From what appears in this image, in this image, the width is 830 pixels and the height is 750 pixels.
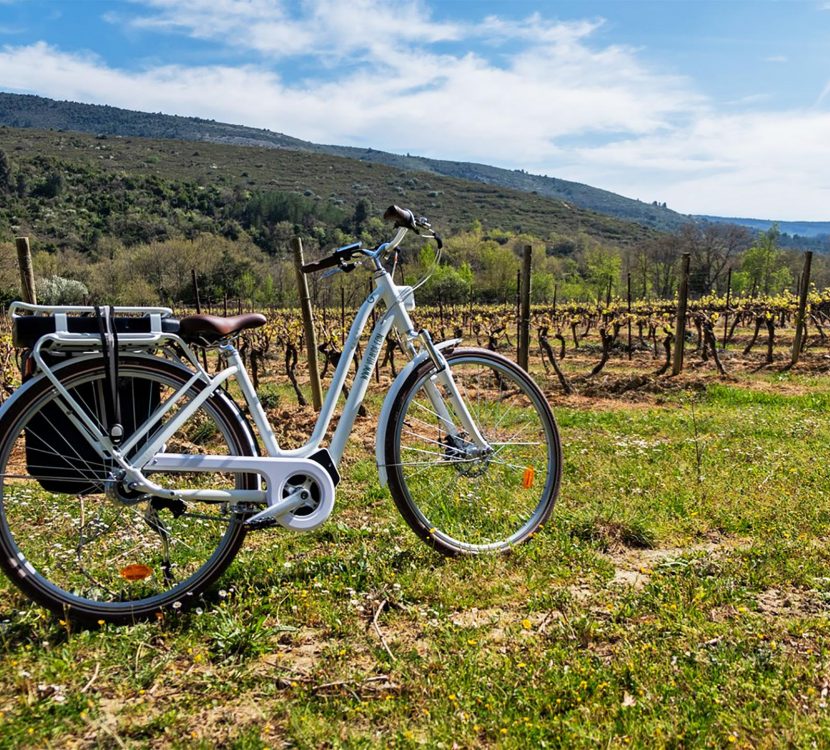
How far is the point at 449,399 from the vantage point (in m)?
3.14

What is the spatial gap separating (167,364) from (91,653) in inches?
43.8

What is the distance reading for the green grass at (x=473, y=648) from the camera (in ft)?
6.15

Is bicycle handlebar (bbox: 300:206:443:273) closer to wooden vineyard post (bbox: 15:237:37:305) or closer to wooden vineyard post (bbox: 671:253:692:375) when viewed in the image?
wooden vineyard post (bbox: 15:237:37:305)

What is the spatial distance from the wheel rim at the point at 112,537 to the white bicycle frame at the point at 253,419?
3.2 inches

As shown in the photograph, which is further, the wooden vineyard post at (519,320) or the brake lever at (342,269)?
the wooden vineyard post at (519,320)

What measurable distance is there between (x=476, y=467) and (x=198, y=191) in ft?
257

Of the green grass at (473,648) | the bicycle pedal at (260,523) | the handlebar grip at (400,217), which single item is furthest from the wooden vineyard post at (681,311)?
the bicycle pedal at (260,523)

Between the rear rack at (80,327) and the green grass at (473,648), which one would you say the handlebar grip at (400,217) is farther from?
the green grass at (473,648)

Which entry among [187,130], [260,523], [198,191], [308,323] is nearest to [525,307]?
[308,323]

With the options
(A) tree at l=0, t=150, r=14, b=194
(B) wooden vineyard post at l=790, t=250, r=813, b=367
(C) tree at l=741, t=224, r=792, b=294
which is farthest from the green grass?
(A) tree at l=0, t=150, r=14, b=194

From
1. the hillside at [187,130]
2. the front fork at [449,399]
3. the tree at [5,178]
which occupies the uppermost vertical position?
the hillside at [187,130]

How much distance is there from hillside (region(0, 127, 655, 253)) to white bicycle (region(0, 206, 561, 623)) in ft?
181

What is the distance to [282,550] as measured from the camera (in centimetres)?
320

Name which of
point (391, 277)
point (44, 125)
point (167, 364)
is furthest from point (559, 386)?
point (44, 125)
